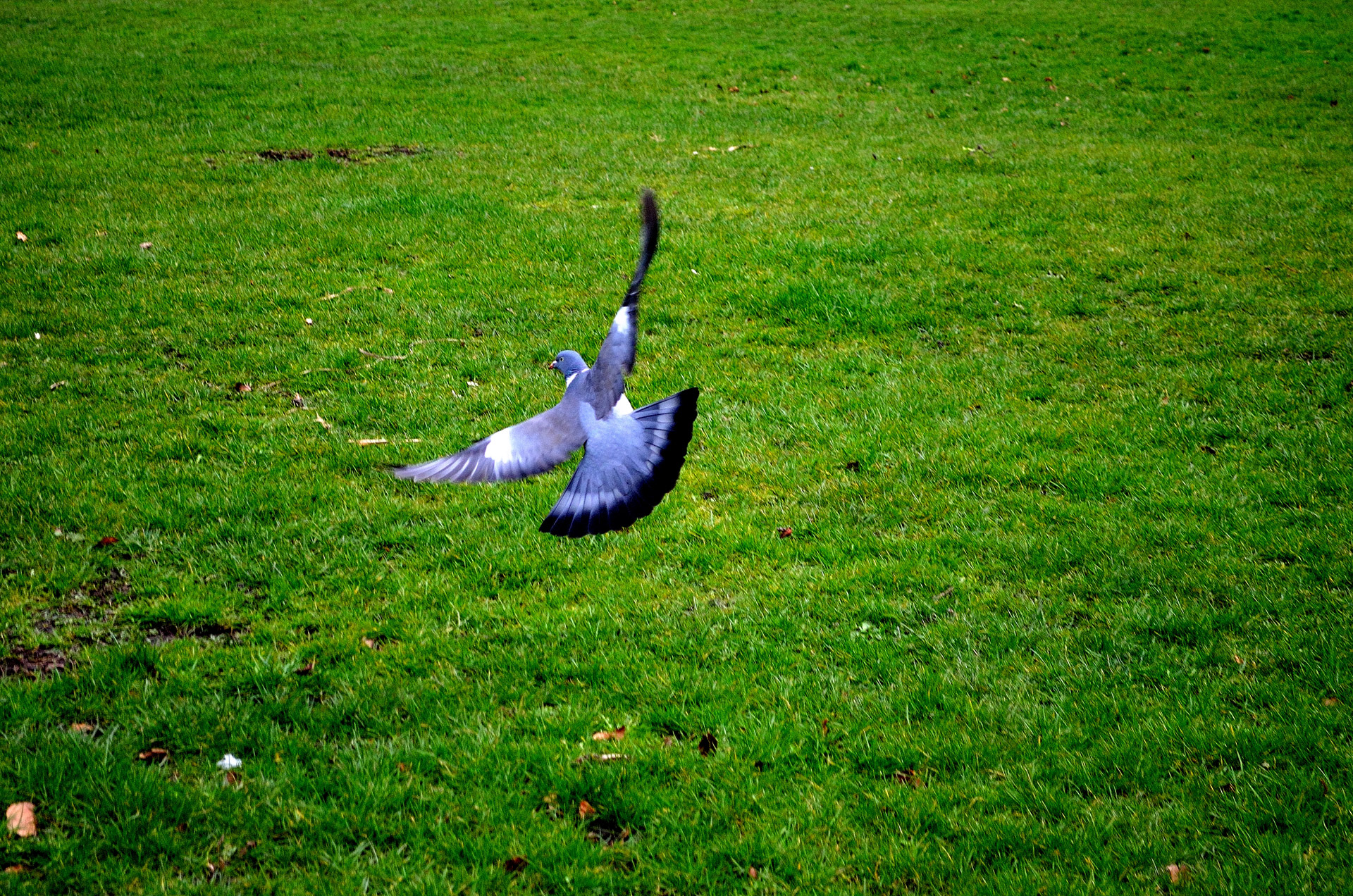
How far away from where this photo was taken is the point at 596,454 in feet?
14.4

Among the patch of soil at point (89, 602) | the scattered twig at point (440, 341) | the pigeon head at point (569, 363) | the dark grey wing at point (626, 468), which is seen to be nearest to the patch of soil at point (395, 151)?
the scattered twig at point (440, 341)

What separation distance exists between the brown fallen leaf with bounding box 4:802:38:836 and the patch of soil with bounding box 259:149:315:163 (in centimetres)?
1003

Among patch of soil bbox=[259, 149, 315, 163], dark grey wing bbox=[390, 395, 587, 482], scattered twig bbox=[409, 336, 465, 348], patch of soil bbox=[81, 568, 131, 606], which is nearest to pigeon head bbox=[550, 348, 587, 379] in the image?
dark grey wing bbox=[390, 395, 587, 482]

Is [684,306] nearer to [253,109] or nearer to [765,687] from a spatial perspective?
[765,687]

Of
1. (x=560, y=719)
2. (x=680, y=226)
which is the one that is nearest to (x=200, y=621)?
(x=560, y=719)

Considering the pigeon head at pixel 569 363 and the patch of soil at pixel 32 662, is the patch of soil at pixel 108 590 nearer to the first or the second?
the patch of soil at pixel 32 662

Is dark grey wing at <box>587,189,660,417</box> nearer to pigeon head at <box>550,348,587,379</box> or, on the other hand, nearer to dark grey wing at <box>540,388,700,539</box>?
dark grey wing at <box>540,388,700,539</box>

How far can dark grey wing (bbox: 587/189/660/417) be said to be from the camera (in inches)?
184

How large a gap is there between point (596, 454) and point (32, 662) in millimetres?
2520

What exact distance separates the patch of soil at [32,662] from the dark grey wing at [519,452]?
162cm

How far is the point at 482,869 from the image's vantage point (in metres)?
3.32

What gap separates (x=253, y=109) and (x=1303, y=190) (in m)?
13.6

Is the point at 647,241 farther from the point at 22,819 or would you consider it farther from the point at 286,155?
the point at 286,155

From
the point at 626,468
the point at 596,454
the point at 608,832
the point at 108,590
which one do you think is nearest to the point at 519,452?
the point at 596,454
